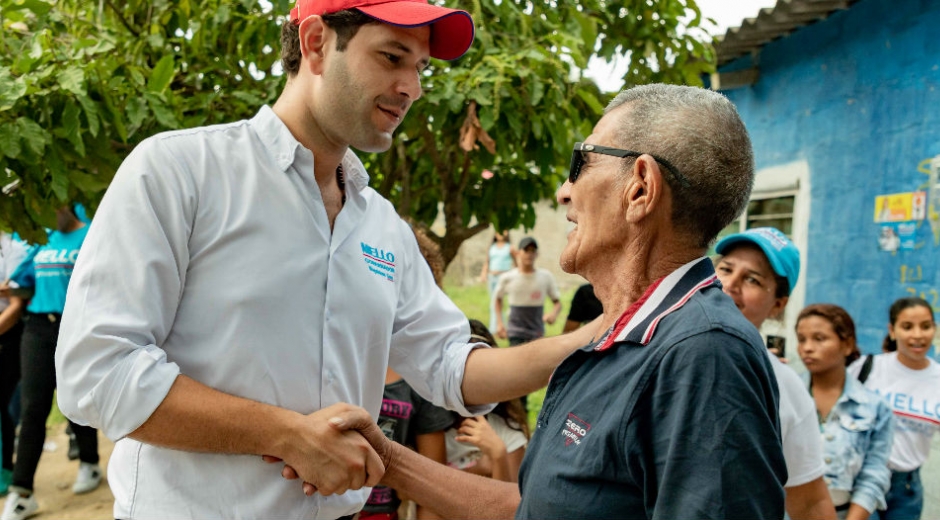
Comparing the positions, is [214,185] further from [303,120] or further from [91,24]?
[91,24]

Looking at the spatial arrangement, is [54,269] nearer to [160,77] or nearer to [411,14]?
[160,77]

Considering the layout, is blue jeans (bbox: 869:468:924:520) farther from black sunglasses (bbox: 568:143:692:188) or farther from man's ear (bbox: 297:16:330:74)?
man's ear (bbox: 297:16:330:74)

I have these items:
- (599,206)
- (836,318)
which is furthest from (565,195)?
(836,318)

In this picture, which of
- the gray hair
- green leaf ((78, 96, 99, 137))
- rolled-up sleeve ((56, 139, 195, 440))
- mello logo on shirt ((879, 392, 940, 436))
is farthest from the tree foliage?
mello logo on shirt ((879, 392, 940, 436))

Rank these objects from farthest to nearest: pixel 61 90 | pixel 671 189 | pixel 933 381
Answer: pixel 933 381
pixel 61 90
pixel 671 189

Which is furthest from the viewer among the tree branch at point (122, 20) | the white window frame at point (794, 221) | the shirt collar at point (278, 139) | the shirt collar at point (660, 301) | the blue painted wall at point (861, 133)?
the white window frame at point (794, 221)

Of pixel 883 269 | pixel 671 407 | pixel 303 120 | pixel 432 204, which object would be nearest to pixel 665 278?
pixel 671 407

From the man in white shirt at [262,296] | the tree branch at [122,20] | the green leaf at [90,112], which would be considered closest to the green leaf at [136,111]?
the green leaf at [90,112]

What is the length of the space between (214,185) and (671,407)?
3.50ft

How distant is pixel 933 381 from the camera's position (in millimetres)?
4008

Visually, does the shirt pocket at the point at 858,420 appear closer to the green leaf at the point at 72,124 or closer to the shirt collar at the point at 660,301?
the shirt collar at the point at 660,301

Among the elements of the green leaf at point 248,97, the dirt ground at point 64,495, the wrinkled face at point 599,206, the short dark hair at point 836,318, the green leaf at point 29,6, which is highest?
the green leaf at point 29,6

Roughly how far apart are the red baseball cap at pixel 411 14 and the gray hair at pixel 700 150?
0.65 metres

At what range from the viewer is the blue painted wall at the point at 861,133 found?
4.75 m
